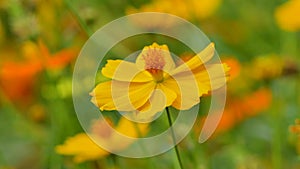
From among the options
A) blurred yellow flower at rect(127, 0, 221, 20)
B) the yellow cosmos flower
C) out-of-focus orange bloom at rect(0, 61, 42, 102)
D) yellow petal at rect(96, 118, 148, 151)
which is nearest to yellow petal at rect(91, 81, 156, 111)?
the yellow cosmos flower

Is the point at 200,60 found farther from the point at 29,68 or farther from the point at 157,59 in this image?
the point at 29,68

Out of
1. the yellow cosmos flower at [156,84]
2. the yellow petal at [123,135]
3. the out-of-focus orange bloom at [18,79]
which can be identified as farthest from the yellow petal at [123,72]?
the out-of-focus orange bloom at [18,79]

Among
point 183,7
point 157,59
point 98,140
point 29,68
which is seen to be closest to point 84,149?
point 98,140

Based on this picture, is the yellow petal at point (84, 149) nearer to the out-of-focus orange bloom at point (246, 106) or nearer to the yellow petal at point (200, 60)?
the yellow petal at point (200, 60)

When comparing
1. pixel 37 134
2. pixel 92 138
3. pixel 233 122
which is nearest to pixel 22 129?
pixel 37 134

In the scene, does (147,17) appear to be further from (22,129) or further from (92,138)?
(22,129)

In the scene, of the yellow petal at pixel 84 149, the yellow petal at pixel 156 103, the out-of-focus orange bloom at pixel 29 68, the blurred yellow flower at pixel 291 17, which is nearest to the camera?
the yellow petal at pixel 156 103

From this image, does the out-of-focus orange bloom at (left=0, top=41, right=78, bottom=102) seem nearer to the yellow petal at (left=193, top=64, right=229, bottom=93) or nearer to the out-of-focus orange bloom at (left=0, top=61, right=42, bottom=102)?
the out-of-focus orange bloom at (left=0, top=61, right=42, bottom=102)
